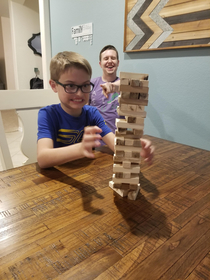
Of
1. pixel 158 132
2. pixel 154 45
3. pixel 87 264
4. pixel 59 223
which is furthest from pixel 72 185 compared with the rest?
pixel 154 45

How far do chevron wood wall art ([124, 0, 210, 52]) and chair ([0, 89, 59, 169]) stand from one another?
0.87 meters

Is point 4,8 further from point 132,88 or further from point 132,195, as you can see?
point 132,195

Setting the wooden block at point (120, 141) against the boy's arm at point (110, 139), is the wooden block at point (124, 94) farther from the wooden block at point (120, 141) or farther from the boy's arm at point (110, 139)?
the boy's arm at point (110, 139)

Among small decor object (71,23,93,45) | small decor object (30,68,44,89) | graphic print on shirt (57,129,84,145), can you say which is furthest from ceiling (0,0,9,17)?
graphic print on shirt (57,129,84,145)

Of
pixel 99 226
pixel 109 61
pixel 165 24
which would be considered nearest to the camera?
pixel 99 226

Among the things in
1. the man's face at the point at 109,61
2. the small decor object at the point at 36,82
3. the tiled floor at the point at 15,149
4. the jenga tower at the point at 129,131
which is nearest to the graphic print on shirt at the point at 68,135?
the jenga tower at the point at 129,131

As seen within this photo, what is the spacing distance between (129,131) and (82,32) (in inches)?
76.5

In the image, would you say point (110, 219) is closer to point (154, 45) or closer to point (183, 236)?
point (183, 236)

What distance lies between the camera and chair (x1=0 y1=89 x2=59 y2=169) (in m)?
1.04

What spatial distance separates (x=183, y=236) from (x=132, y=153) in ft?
0.81

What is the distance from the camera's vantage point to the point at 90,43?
6.93 feet

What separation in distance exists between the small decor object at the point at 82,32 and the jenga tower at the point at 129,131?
70.4 inches

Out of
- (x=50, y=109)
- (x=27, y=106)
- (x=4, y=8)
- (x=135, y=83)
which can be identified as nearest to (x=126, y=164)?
(x=135, y=83)

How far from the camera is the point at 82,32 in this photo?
2.15 meters
